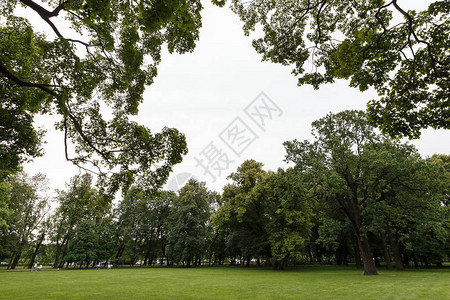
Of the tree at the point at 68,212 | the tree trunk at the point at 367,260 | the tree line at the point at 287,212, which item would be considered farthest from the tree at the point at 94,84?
the tree at the point at 68,212

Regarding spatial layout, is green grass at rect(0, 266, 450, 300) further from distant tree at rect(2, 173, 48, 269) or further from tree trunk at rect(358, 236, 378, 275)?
distant tree at rect(2, 173, 48, 269)

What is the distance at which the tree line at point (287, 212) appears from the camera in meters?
20.3

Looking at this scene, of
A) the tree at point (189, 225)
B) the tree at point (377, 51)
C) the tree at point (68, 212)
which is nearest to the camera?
the tree at point (377, 51)

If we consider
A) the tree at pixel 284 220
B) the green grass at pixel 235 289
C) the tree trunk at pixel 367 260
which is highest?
the tree at pixel 284 220

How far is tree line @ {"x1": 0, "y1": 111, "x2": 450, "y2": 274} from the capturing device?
20.3 meters

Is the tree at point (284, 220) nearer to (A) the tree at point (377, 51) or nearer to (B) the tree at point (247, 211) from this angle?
(B) the tree at point (247, 211)

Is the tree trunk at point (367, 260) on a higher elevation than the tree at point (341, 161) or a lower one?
lower

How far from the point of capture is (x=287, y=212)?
28.5m

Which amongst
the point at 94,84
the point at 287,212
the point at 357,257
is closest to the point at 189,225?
the point at 287,212

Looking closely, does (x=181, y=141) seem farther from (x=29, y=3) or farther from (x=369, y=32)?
(x=369, y=32)

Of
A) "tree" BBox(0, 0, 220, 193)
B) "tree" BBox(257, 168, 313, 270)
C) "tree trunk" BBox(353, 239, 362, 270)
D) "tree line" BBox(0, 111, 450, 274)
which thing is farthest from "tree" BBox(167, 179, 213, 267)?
"tree" BBox(0, 0, 220, 193)

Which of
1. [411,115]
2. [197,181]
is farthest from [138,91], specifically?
[197,181]

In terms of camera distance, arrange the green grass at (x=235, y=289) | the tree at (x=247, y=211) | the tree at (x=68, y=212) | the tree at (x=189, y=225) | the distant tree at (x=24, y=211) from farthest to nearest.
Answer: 1. the tree at (x=68, y=212)
2. the tree at (x=189, y=225)
3. the distant tree at (x=24, y=211)
4. the tree at (x=247, y=211)
5. the green grass at (x=235, y=289)

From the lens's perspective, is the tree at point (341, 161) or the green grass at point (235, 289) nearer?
the green grass at point (235, 289)
